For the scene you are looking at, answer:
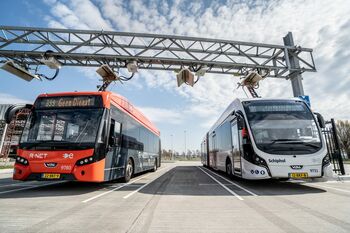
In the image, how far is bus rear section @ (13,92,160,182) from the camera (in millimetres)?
6367

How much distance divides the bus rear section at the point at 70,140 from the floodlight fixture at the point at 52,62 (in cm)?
317

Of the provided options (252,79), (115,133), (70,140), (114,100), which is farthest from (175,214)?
(252,79)

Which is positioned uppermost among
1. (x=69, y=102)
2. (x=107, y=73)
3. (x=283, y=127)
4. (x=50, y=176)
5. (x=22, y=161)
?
(x=107, y=73)

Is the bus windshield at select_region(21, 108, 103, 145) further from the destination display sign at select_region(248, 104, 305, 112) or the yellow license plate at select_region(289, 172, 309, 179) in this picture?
the yellow license plate at select_region(289, 172, 309, 179)

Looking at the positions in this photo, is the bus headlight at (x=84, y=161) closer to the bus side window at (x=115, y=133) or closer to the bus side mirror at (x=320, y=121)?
the bus side window at (x=115, y=133)

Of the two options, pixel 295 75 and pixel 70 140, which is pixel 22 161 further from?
pixel 295 75

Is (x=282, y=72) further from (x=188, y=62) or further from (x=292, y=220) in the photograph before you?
(x=292, y=220)

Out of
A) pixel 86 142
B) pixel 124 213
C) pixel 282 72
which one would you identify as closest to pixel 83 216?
pixel 124 213

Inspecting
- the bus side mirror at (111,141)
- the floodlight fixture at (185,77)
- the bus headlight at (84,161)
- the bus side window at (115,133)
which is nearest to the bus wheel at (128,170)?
the bus side window at (115,133)

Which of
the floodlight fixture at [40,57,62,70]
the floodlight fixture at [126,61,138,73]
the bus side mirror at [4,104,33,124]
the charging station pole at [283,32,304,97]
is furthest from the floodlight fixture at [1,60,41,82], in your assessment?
the charging station pole at [283,32,304,97]

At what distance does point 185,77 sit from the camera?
10297 millimetres

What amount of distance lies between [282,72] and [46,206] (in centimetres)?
1153

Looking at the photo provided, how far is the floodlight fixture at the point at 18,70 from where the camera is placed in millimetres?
9211

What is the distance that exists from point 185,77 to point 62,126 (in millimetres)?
5897
